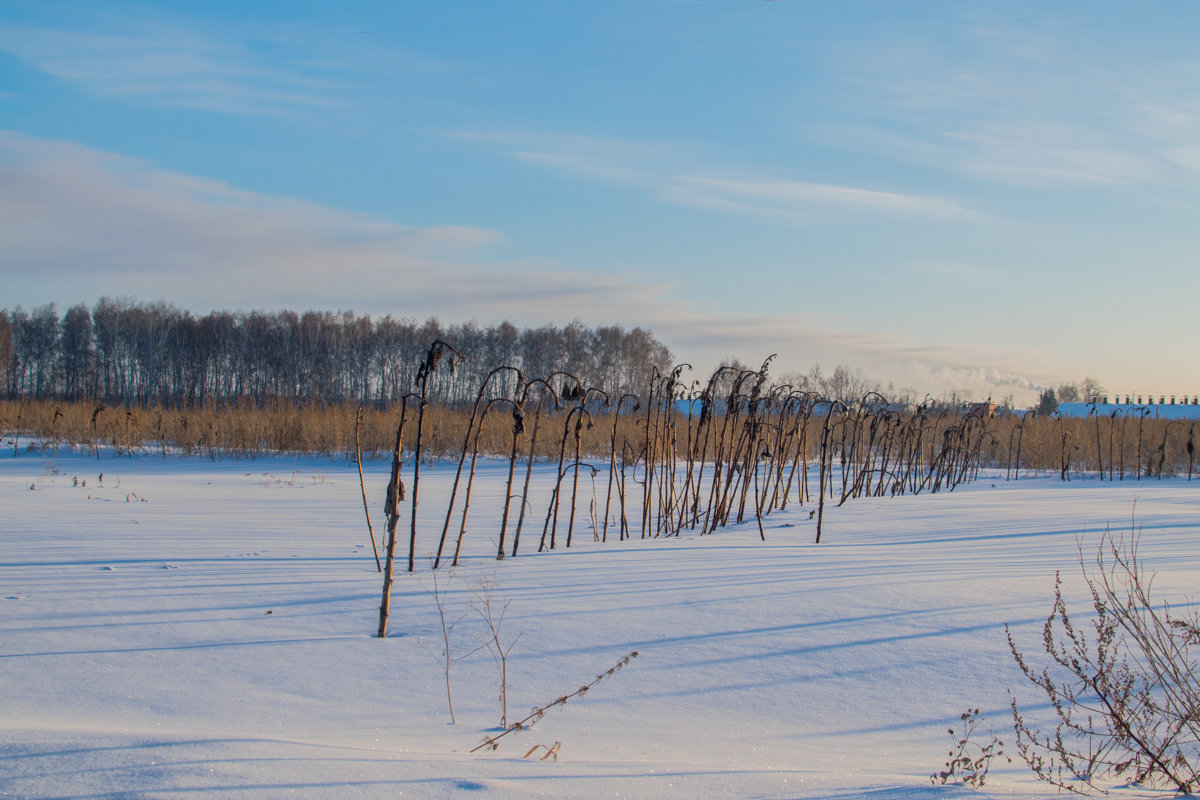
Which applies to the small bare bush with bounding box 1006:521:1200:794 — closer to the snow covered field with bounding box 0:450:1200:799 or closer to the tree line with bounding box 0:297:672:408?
the snow covered field with bounding box 0:450:1200:799

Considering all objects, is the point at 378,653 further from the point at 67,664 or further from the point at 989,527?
the point at 989,527

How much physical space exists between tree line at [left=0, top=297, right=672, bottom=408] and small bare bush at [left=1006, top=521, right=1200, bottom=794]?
43921mm

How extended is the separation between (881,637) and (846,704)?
0.61 metres

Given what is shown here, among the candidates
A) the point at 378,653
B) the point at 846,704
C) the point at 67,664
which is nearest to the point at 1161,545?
the point at 846,704

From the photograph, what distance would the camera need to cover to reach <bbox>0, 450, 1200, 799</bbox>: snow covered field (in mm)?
1776

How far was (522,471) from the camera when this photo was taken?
46.1ft

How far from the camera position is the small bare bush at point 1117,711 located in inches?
75.9

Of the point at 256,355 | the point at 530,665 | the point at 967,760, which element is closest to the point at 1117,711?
the point at 967,760

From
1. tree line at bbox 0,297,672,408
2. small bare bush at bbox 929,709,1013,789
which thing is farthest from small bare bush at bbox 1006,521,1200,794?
tree line at bbox 0,297,672,408

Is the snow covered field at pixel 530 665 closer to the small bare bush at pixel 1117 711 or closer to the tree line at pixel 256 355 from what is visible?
the small bare bush at pixel 1117 711

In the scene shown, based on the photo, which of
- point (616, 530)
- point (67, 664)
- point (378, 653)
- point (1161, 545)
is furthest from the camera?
point (616, 530)

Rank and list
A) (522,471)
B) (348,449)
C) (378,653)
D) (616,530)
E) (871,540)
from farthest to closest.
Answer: (348,449) → (522,471) → (616,530) → (871,540) → (378,653)

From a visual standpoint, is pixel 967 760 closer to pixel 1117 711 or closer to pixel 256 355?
pixel 1117 711

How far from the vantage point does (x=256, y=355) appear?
49219 mm
